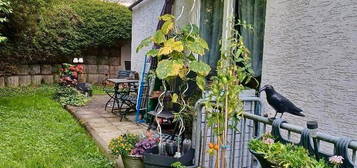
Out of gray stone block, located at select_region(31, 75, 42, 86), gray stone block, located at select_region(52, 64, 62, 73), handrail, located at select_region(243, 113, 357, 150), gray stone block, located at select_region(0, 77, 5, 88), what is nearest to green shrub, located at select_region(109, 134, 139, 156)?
handrail, located at select_region(243, 113, 357, 150)

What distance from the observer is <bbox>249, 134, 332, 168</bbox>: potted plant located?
1401 millimetres

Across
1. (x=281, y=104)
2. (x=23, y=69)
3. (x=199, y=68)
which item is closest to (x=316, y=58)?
(x=281, y=104)

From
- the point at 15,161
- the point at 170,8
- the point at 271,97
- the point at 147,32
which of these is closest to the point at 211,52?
the point at 170,8

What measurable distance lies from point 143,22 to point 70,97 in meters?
2.69

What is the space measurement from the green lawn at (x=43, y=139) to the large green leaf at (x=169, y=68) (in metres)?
1.68

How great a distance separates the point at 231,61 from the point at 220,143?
0.59 meters

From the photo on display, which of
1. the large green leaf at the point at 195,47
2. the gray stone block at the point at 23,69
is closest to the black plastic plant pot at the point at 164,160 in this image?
the large green leaf at the point at 195,47

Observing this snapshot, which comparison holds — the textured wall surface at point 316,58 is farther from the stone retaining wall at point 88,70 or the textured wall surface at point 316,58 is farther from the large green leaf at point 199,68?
the stone retaining wall at point 88,70

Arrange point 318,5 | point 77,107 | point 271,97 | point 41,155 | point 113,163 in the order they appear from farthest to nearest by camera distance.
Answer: point 77,107, point 41,155, point 113,163, point 318,5, point 271,97

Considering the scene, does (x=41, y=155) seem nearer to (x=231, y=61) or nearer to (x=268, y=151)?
(x=231, y=61)

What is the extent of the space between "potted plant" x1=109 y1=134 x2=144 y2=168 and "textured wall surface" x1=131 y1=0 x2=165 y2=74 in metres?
4.34

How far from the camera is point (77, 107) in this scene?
758 cm

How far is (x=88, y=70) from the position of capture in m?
12.3

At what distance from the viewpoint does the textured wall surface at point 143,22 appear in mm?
7504
